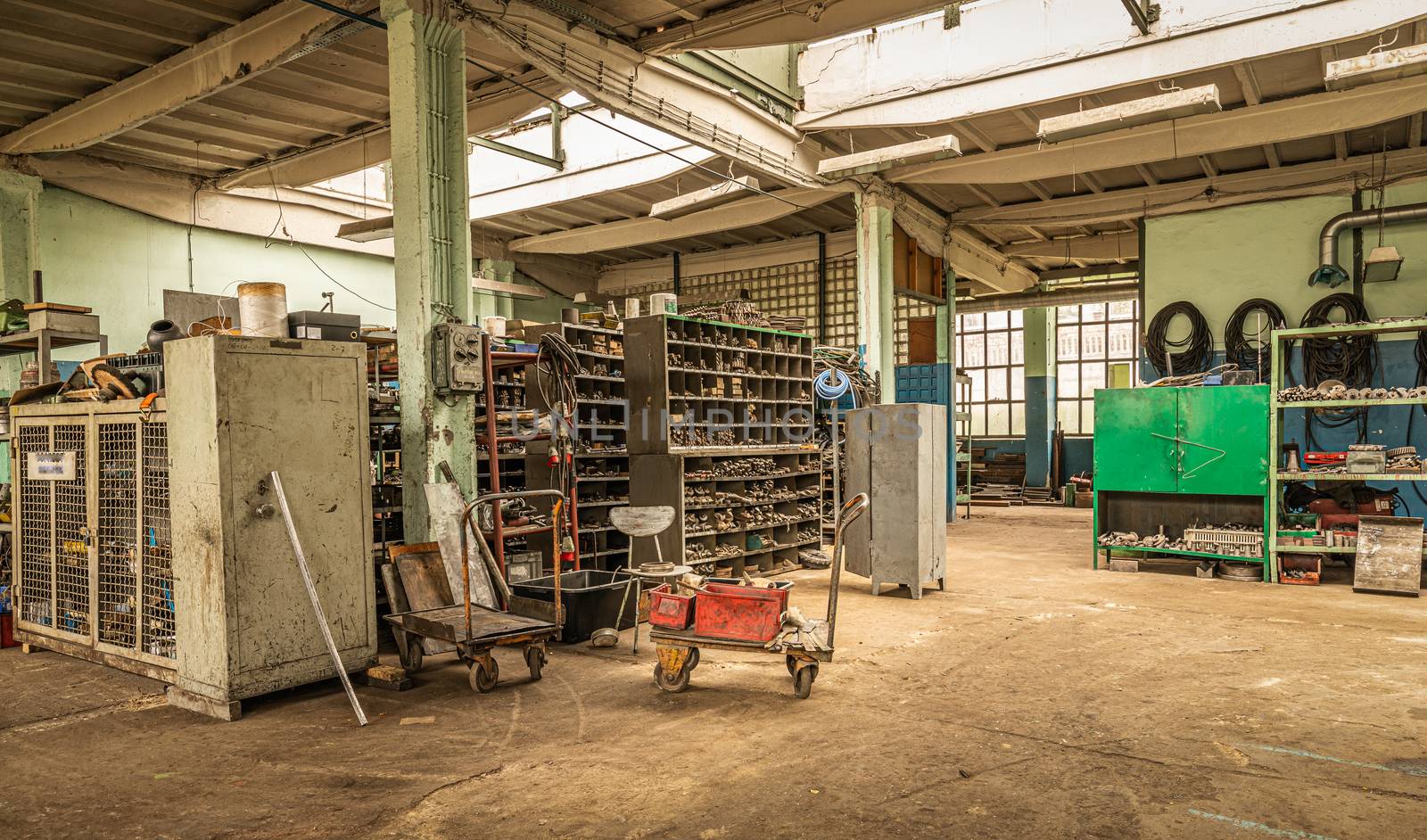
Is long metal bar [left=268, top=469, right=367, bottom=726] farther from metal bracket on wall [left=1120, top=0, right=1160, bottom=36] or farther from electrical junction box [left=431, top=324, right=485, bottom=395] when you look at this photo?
metal bracket on wall [left=1120, top=0, right=1160, bottom=36]

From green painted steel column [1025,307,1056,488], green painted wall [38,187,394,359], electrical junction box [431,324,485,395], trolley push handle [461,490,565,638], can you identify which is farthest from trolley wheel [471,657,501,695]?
green painted steel column [1025,307,1056,488]

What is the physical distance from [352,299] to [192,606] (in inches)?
366

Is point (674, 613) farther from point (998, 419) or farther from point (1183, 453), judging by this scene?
point (998, 419)

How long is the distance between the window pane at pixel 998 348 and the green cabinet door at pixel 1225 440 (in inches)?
419

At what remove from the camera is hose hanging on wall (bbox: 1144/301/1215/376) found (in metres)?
10.9

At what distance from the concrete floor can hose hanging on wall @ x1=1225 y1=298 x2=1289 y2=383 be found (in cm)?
612

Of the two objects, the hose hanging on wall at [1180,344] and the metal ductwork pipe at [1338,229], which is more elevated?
the metal ductwork pipe at [1338,229]

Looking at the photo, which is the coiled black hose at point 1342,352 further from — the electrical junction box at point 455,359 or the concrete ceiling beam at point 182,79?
the concrete ceiling beam at point 182,79

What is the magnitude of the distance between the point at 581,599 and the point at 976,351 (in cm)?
1497

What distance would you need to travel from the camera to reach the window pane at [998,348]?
715 inches

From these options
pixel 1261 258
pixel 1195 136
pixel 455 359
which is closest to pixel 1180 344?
pixel 1261 258

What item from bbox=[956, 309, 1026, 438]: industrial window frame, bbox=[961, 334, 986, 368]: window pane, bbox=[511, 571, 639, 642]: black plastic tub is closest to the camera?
bbox=[511, 571, 639, 642]: black plastic tub

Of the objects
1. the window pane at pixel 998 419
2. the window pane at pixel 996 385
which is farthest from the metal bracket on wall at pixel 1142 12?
the window pane at pixel 998 419

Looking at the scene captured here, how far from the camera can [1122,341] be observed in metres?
17.3
